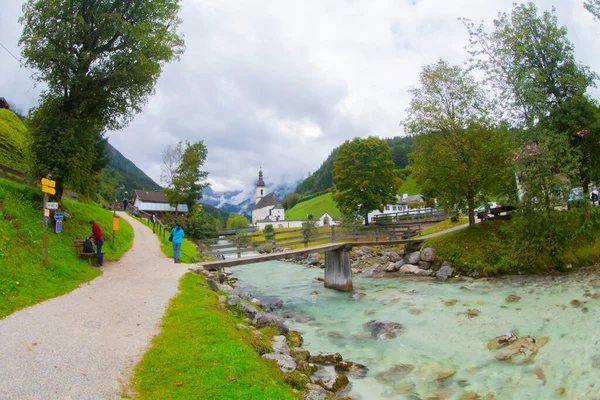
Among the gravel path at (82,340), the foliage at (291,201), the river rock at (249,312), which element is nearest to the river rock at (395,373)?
the river rock at (249,312)

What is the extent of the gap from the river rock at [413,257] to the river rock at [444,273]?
8.73 feet

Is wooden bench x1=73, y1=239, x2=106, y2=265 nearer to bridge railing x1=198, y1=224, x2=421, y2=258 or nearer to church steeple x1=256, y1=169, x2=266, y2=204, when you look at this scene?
bridge railing x1=198, y1=224, x2=421, y2=258

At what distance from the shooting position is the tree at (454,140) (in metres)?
23.1

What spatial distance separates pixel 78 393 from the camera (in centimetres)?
512

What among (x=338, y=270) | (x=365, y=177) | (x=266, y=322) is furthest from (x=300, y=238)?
(x=365, y=177)

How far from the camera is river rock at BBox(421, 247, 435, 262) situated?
23680 millimetres

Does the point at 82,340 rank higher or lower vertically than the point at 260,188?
lower

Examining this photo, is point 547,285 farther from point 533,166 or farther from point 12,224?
point 12,224

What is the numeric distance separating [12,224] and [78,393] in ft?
35.0

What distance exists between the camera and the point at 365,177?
42.3m

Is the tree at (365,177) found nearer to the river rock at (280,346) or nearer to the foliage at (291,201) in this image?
the river rock at (280,346)

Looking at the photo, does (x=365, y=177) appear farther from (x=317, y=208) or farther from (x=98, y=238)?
(x=317, y=208)

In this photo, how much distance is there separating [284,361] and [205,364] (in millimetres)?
2074

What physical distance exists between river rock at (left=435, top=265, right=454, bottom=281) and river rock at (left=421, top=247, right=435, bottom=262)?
1.74 metres
